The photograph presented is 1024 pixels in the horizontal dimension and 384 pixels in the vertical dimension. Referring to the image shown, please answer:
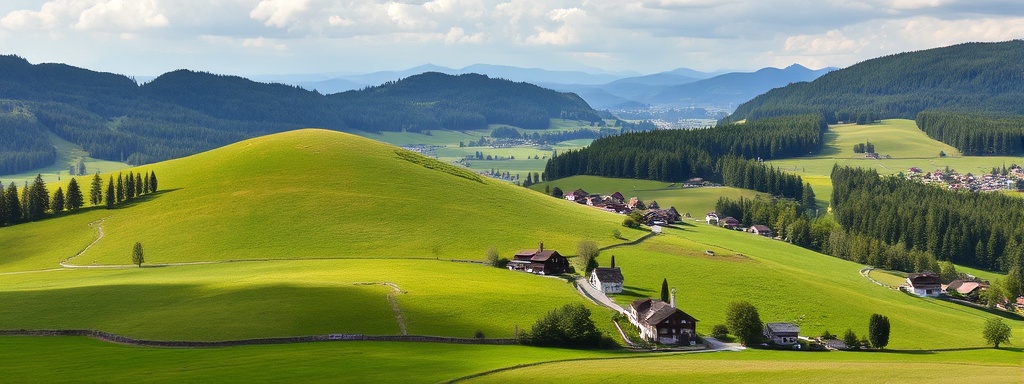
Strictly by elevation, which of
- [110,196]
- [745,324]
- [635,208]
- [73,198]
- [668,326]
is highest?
[110,196]

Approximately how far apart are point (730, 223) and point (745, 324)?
105 metres

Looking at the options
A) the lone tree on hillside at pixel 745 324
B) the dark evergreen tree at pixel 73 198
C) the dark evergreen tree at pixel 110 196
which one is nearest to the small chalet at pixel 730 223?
the lone tree on hillside at pixel 745 324

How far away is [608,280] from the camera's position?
95688mm

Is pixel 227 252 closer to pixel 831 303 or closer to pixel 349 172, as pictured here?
pixel 349 172

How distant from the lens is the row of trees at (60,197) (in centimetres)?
13062

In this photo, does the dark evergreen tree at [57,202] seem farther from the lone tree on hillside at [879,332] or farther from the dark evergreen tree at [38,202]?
the lone tree on hillside at [879,332]

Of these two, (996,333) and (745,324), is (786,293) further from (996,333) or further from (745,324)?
(745,324)

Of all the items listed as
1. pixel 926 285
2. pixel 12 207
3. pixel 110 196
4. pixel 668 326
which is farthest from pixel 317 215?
pixel 926 285

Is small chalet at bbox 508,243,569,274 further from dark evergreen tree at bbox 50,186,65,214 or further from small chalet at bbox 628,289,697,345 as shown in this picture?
dark evergreen tree at bbox 50,186,65,214

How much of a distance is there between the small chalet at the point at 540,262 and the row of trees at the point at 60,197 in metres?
68.0

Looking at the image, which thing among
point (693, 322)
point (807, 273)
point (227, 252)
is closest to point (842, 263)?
point (807, 273)

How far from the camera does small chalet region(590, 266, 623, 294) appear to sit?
95438 millimetres

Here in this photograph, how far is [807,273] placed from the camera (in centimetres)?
11550

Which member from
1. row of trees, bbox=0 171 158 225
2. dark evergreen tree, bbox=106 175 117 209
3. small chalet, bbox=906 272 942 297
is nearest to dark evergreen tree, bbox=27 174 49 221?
row of trees, bbox=0 171 158 225
